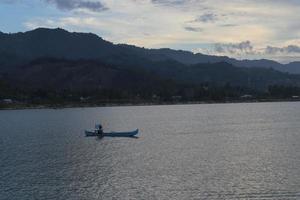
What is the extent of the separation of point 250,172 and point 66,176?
20.7 m

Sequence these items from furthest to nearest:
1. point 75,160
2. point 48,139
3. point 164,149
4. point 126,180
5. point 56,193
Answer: point 48,139 < point 164,149 < point 75,160 < point 126,180 < point 56,193

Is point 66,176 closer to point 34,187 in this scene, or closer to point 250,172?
point 34,187

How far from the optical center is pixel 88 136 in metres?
114

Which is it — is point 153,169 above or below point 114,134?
below

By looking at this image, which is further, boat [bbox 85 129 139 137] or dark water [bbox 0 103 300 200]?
boat [bbox 85 129 139 137]

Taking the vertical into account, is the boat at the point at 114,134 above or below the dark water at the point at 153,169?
above

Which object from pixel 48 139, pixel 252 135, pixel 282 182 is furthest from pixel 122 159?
pixel 252 135

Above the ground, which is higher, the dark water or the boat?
the boat

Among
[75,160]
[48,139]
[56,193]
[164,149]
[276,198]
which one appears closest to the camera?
A: [276,198]

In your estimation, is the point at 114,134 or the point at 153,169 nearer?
the point at 153,169

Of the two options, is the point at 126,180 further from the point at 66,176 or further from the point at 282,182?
the point at 282,182

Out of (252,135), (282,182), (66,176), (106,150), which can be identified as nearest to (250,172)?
(282,182)

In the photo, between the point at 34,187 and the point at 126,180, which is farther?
the point at 126,180

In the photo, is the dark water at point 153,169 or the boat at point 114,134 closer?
the dark water at point 153,169
